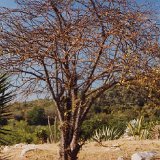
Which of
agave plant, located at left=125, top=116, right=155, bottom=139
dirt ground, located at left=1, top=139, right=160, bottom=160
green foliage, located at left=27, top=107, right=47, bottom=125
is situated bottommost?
dirt ground, located at left=1, top=139, right=160, bottom=160

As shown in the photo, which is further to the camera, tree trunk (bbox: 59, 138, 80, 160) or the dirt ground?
the dirt ground

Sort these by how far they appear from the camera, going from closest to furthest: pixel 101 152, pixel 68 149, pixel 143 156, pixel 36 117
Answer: pixel 68 149 < pixel 143 156 < pixel 101 152 < pixel 36 117

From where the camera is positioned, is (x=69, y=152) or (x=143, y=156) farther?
(x=143, y=156)

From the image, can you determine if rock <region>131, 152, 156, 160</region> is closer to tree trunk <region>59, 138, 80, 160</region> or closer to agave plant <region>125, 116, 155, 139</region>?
tree trunk <region>59, 138, 80, 160</region>

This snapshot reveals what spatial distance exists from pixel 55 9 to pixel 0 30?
44.4 inches

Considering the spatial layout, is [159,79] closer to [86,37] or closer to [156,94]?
[156,94]

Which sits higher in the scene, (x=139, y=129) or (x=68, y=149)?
(x=139, y=129)

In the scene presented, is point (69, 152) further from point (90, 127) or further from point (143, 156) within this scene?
point (90, 127)

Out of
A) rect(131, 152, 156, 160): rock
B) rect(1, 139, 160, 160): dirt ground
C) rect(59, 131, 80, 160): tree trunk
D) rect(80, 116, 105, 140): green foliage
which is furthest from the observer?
rect(80, 116, 105, 140): green foliage

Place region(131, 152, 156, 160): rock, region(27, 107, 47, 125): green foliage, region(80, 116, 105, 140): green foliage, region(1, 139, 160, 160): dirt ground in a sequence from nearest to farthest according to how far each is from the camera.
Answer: region(131, 152, 156, 160): rock
region(1, 139, 160, 160): dirt ground
region(80, 116, 105, 140): green foliage
region(27, 107, 47, 125): green foliage

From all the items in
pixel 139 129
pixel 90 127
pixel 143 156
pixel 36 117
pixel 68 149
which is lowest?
pixel 143 156

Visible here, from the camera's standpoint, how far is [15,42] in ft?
27.7

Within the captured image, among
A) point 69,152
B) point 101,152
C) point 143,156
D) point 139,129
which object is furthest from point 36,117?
point 69,152

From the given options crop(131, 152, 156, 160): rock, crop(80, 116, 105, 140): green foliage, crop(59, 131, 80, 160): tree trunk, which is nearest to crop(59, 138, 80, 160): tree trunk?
crop(59, 131, 80, 160): tree trunk
